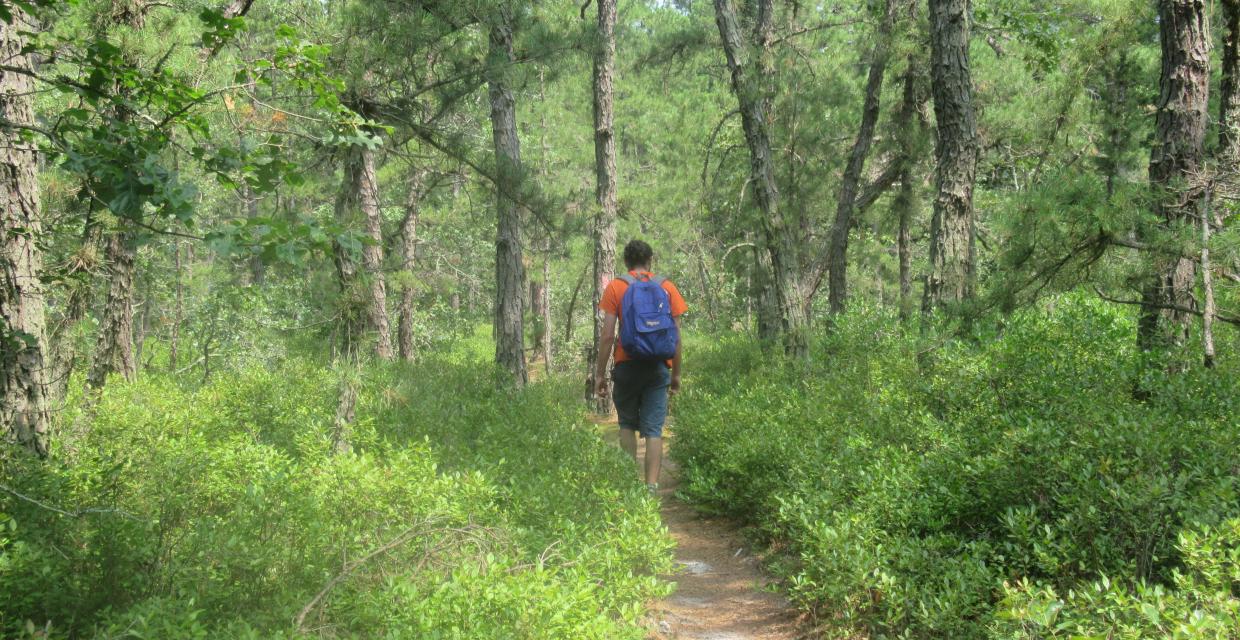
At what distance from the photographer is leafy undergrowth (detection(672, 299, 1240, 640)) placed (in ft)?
10.0

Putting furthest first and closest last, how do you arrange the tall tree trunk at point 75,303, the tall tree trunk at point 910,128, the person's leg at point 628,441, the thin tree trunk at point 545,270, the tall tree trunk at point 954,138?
the thin tree trunk at point 545,270 < the tall tree trunk at point 910,128 < the tall tree trunk at point 954,138 < the person's leg at point 628,441 < the tall tree trunk at point 75,303

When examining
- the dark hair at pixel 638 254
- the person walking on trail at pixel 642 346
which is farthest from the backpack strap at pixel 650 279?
the dark hair at pixel 638 254

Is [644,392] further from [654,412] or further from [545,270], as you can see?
[545,270]

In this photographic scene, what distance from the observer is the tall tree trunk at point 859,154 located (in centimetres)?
1160

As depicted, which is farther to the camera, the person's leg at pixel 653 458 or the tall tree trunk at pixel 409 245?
the tall tree trunk at pixel 409 245

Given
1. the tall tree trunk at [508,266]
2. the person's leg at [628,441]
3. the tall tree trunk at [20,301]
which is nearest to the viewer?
the tall tree trunk at [20,301]

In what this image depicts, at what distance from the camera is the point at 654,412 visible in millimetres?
6457

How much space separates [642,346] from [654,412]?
0.66m

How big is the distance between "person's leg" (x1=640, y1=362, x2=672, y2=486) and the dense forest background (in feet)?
1.71

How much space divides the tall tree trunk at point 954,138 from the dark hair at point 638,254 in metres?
3.26

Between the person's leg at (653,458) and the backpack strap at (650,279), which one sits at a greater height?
the backpack strap at (650,279)

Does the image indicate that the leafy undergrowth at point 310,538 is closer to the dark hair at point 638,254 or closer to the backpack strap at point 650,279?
the backpack strap at point 650,279

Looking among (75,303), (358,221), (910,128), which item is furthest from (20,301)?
(910,128)

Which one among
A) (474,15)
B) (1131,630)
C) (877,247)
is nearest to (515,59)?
(474,15)
